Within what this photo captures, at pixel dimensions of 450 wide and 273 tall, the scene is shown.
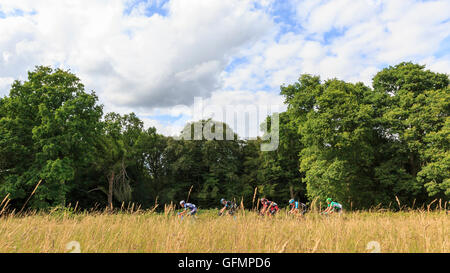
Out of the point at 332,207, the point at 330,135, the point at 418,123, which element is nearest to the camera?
the point at 332,207

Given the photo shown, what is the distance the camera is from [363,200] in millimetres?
25625

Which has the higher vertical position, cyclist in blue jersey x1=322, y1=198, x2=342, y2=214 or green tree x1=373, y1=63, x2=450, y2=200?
green tree x1=373, y1=63, x2=450, y2=200

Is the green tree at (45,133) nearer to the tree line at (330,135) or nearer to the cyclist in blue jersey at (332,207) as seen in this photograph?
the tree line at (330,135)

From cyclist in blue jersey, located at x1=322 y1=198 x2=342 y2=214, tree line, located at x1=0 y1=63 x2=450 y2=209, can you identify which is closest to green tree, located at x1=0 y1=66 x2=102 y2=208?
tree line, located at x1=0 y1=63 x2=450 y2=209

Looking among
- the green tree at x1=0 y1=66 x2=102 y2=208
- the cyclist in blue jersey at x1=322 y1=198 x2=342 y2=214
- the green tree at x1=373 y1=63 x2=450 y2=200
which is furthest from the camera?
the green tree at x1=0 y1=66 x2=102 y2=208

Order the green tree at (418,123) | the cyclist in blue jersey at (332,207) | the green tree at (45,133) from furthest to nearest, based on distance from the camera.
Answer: the green tree at (45,133) → the green tree at (418,123) → the cyclist in blue jersey at (332,207)

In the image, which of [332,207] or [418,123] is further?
[418,123]

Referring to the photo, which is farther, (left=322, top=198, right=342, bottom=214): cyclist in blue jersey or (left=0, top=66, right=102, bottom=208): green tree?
(left=0, top=66, right=102, bottom=208): green tree

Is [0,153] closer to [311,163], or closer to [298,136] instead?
[311,163]

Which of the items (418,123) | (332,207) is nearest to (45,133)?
(332,207)

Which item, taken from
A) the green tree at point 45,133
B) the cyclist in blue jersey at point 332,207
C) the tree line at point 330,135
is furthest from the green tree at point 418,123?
the green tree at point 45,133

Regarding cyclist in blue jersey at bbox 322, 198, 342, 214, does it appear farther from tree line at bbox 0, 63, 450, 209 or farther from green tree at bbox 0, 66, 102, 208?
green tree at bbox 0, 66, 102, 208

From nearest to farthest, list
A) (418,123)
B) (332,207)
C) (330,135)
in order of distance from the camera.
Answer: (332,207) → (418,123) → (330,135)

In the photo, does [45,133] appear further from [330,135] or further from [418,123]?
[418,123]
